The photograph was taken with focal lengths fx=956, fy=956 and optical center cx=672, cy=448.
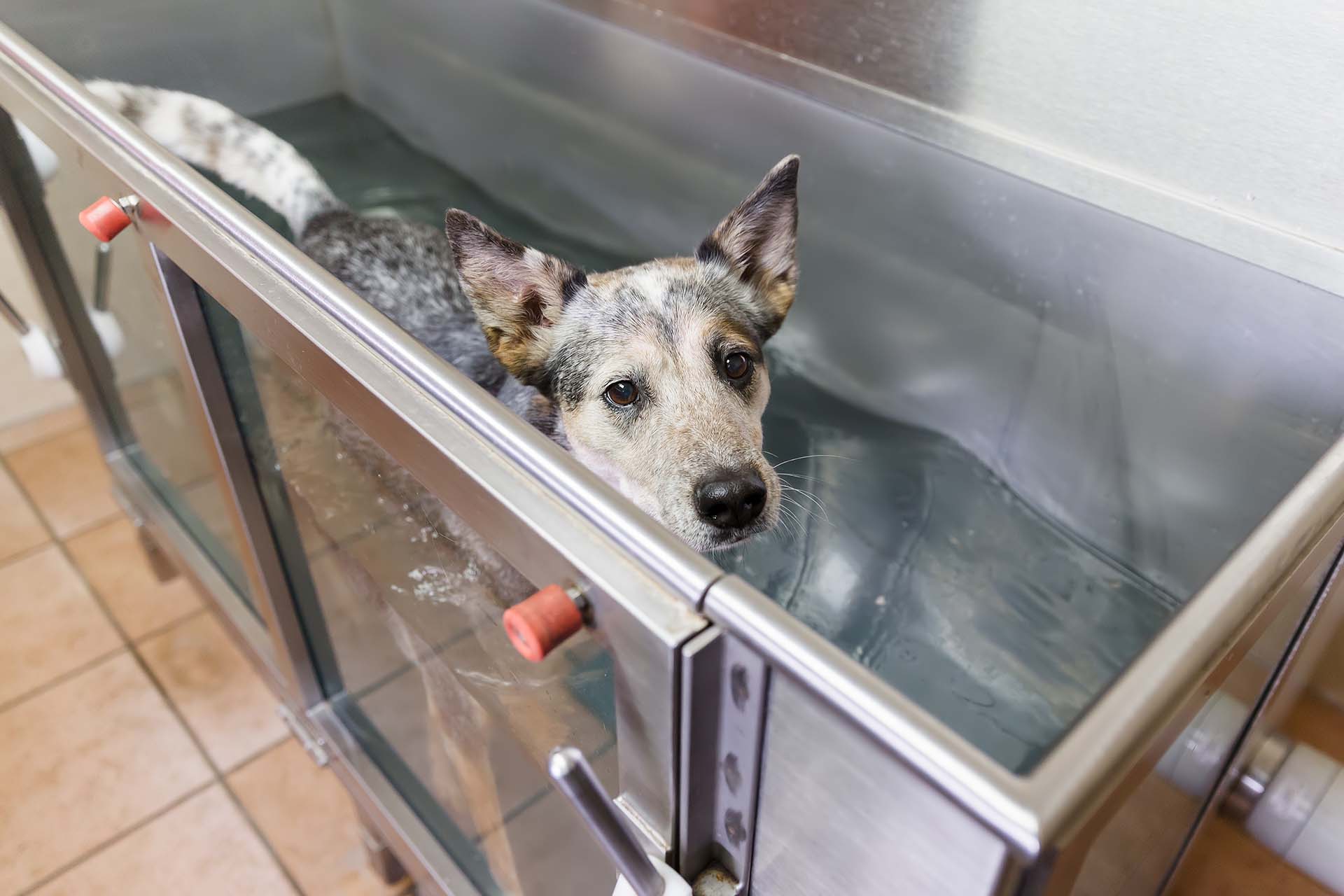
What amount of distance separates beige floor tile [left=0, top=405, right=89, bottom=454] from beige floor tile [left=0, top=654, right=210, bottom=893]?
2.66 feet

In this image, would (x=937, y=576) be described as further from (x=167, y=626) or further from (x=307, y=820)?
(x=167, y=626)

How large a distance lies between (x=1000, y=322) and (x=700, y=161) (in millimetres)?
627

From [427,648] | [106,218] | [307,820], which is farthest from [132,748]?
[106,218]

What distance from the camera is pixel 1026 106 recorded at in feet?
4.55

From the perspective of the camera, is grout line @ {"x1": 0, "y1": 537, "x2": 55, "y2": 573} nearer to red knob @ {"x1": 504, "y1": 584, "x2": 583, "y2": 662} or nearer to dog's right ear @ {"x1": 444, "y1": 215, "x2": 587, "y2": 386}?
dog's right ear @ {"x1": 444, "y1": 215, "x2": 587, "y2": 386}

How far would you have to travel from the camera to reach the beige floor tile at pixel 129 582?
6.65ft

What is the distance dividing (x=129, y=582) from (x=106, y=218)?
1.28 m

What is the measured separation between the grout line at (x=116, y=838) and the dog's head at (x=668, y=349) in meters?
1.09

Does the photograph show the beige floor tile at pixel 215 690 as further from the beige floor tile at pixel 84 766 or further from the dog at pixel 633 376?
the dog at pixel 633 376

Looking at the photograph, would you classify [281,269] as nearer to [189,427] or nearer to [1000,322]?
[189,427]

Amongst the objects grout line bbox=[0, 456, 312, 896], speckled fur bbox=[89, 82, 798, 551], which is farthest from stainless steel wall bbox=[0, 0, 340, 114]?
grout line bbox=[0, 456, 312, 896]

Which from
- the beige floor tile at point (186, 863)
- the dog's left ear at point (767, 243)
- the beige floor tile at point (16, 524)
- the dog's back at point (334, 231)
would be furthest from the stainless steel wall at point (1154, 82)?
the beige floor tile at point (16, 524)

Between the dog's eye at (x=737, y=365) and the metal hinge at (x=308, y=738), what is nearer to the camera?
the dog's eye at (x=737, y=365)

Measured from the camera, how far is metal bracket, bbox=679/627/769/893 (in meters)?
0.62
